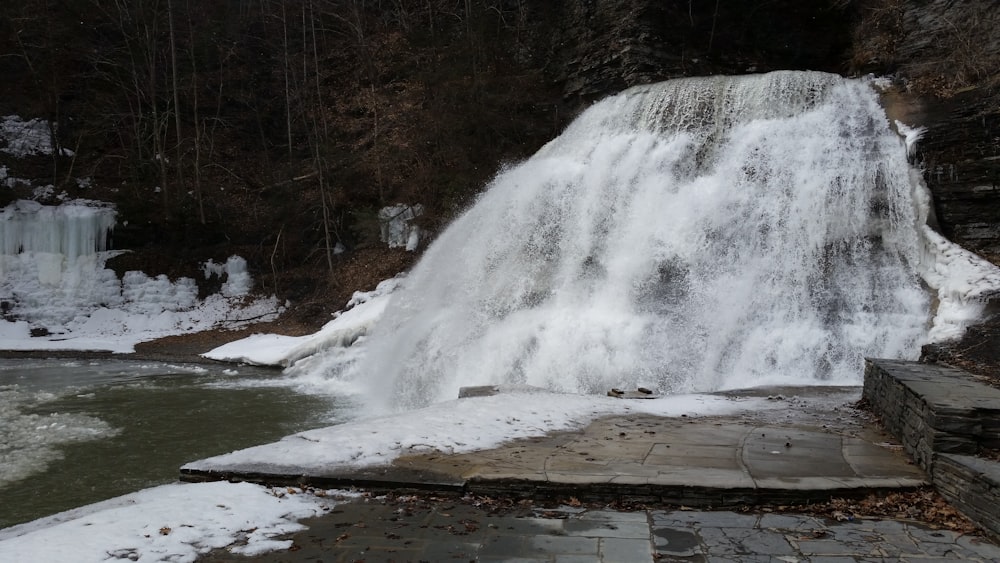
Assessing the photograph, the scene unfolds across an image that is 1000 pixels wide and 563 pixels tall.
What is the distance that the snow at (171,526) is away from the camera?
130 inches

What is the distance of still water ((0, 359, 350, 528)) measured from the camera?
6578 mm

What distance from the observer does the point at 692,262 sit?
456 inches

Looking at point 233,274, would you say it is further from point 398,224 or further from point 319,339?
point 319,339

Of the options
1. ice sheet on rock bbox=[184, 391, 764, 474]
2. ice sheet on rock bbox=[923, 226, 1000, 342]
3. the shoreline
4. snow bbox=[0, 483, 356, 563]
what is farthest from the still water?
ice sheet on rock bbox=[923, 226, 1000, 342]

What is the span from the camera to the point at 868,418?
21.7 feet

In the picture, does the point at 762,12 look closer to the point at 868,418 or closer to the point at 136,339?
the point at 868,418

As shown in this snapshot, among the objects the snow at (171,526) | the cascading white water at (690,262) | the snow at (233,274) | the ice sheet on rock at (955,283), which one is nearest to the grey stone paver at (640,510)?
the snow at (171,526)

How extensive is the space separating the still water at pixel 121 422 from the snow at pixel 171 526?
2.52 metres

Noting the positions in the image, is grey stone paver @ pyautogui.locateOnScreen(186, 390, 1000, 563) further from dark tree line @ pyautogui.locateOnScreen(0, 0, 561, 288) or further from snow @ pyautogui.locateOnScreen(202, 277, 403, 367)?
dark tree line @ pyautogui.locateOnScreen(0, 0, 561, 288)

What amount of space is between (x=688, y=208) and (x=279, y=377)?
8.95 meters

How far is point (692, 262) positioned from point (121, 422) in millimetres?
9264

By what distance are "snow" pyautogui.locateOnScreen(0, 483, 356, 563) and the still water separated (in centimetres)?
252

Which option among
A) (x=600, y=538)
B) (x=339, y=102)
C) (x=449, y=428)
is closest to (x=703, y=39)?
(x=339, y=102)

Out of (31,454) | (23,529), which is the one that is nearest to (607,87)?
(31,454)
